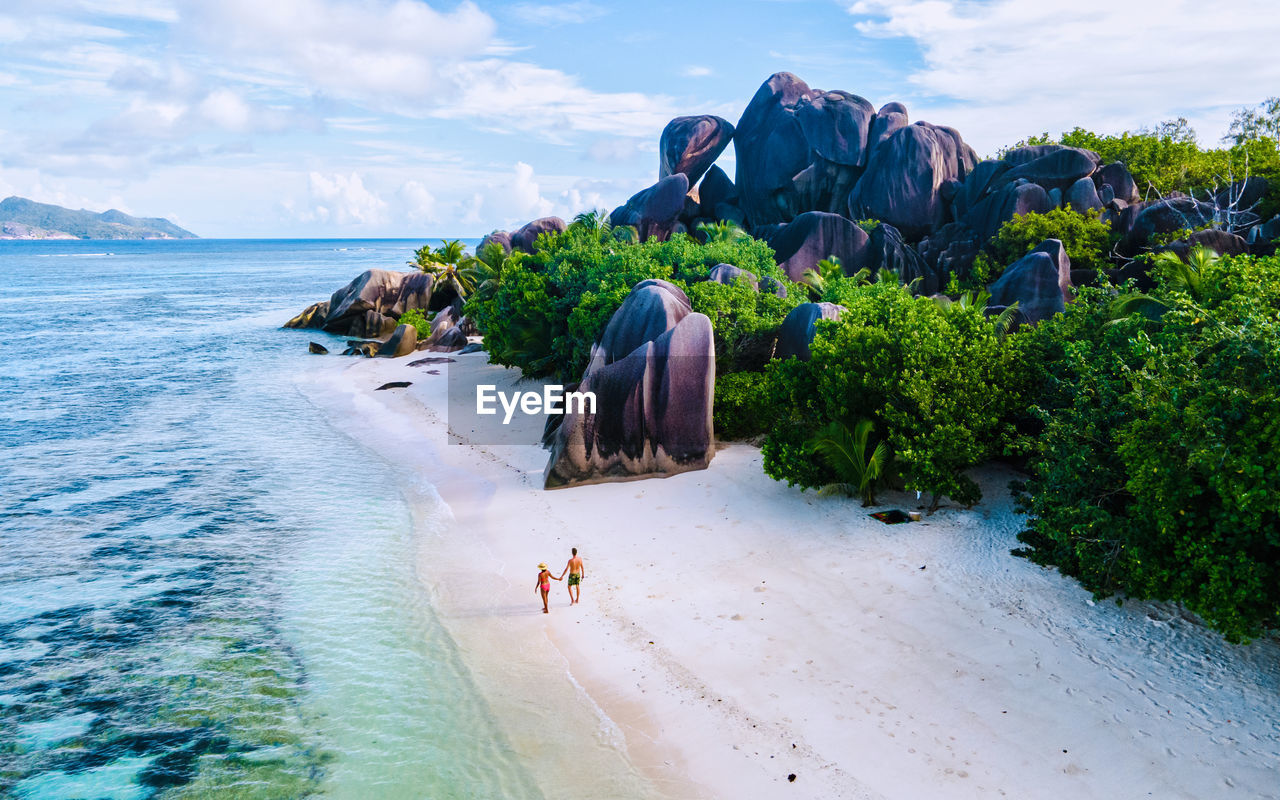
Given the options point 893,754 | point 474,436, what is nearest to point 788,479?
point 893,754

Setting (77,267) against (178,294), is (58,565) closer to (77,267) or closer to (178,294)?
(178,294)

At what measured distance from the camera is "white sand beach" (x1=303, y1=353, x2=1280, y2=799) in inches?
393

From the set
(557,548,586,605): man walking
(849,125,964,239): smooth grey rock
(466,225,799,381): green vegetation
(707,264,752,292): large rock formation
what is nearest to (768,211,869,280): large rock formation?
(849,125,964,239): smooth grey rock

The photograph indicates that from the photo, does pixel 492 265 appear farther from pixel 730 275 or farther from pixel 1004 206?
pixel 1004 206

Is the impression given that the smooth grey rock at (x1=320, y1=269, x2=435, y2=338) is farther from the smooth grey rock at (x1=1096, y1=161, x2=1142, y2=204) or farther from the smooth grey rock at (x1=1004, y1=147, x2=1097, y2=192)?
the smooth grey rock at (x1=1096, y1=161, x2=1142, y2=204)

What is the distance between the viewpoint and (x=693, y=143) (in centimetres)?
5731

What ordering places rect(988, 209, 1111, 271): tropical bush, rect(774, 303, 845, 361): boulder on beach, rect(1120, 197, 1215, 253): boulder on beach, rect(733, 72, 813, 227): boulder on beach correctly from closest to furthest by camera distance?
1. rect(774, 303, 845, 361): boulder on beach
2. rect(1120, 197, 1215, 253): boulder on beach
3. rect(988, 209, 1111, 271): tropical bush
4. rect(733, 72, 813, 227): boulder on beach

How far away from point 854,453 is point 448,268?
46.0 meters

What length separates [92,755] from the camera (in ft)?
37.6

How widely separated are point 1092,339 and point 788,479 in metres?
7.70

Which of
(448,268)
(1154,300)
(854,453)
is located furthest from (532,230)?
(1154,300)

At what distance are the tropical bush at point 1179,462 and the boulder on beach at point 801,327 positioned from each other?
23.8 ft

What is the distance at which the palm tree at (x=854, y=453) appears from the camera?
17.5 meters

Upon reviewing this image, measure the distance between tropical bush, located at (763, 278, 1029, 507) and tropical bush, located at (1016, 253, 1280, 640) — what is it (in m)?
1.39
